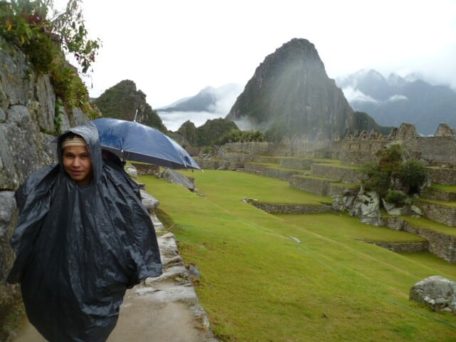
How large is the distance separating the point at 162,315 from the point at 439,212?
68.7 feet

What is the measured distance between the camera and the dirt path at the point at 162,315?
11.7ft

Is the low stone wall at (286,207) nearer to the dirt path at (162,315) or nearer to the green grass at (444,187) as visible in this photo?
the green grass at (444,187)

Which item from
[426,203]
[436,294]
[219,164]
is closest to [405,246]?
[426,203]

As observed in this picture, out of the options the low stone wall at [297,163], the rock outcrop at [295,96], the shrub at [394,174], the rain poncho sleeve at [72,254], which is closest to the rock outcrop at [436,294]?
the rain poncho sleeve at [72,254]

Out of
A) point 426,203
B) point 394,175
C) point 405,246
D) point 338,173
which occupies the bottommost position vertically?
point 405,246

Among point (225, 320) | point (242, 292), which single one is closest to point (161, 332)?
point (225, 320)

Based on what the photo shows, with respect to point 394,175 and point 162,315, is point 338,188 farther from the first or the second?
point 162,315

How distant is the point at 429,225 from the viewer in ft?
67.8

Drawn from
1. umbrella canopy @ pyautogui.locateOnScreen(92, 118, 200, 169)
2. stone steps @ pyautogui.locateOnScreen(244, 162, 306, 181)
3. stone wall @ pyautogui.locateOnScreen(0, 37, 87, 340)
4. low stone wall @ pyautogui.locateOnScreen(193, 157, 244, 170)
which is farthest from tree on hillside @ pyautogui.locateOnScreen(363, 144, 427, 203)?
low stone wall @ pyautogui.locateOnScreen(193, 157, 244, 170)

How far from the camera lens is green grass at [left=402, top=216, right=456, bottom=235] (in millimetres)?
19203

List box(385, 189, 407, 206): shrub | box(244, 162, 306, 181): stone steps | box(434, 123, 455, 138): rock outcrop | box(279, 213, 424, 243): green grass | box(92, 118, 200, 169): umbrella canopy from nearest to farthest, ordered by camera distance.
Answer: box(92, 118, 200, 169): umbrella canopy → box(279, 213, 424, 243): green grass → box(385, 189, 407, 206): shrub → box(434, 123, 455, 138): rock outcrop → box(244, 162, 306, 181): stone steps

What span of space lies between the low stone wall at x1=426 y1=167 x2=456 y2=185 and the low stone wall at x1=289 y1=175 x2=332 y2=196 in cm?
658

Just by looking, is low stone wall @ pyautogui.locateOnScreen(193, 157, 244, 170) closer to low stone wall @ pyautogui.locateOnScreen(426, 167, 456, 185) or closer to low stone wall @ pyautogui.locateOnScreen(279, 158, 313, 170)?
low stone wall @ pyautogui.locateOnScreen(279, 158, 313, 170)

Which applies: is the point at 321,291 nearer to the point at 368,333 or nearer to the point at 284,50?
the point at 368,333
